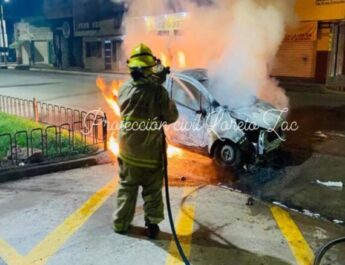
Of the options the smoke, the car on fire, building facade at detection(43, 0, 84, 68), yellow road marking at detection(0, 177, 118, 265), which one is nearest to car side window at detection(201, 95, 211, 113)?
the car on fire

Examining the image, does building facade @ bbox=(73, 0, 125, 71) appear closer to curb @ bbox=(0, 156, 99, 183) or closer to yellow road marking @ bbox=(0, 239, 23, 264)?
curb @ bbox=(0, 156, 99, 183)

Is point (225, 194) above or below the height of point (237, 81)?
below

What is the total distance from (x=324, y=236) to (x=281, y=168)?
8.79 ft

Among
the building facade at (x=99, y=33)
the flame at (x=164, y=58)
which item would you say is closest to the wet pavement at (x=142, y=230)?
the flame at (x=164, y=58)

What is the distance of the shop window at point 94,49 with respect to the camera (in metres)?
32.5

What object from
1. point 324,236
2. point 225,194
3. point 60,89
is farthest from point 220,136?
point 60,89

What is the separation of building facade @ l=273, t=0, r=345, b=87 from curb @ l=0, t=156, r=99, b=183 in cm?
1353

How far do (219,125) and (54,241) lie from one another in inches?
145

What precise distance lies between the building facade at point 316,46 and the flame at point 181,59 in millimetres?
9157

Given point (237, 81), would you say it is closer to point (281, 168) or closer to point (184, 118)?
point (184, 118)

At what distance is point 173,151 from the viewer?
Result: 25.6 feet

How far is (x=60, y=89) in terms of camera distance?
18828mm

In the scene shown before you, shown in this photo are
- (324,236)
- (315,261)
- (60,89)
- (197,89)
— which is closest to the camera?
(315,261)

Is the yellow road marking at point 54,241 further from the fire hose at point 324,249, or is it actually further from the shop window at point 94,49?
the shop window at point 94,49
